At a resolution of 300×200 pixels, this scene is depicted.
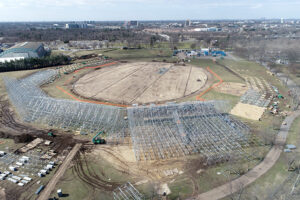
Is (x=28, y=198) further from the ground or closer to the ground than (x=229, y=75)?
closer to the ground

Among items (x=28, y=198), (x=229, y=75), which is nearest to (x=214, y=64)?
(x=229, y=75)

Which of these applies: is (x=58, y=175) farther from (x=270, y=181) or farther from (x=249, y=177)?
(x=270, y=181)

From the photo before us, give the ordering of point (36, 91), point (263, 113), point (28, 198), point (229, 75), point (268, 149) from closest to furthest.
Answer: point (28, 198) → point (268, 149) → point (263, 113) → point (36, 91) → point (229, 75)

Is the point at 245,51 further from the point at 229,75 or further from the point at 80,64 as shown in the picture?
the point at 80,64

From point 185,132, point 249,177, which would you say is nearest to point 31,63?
point 185,132

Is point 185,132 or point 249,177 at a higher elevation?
point 185,132

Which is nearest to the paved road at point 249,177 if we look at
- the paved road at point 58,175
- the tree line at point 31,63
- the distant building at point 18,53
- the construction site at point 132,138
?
the construction site at point 132,138

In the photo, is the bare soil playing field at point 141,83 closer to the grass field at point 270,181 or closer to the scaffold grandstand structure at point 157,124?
the scaffold grandstand structure at point 157,124
